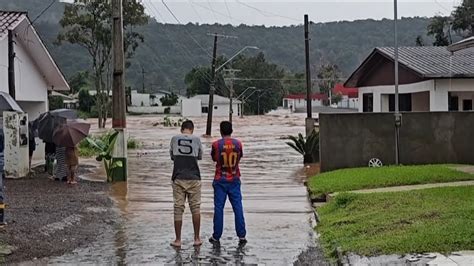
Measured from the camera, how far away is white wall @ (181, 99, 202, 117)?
357 feet

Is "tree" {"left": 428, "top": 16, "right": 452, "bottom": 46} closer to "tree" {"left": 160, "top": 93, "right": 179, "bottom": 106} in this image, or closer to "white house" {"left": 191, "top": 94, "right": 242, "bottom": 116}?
"white house" {"left": 191, "top": 94, "right": 242, "bottom": 116}

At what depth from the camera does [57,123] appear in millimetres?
19047

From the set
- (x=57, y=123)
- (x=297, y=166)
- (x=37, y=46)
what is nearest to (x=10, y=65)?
(x=37, y=46)

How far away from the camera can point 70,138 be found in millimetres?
18344

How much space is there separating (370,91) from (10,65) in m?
15.4

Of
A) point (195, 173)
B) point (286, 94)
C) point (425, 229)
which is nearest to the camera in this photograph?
point (425, 229)

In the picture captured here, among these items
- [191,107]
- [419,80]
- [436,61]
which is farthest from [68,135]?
[191,107]

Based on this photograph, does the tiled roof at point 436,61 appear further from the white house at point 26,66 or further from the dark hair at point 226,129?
the dark hair at point 226,129

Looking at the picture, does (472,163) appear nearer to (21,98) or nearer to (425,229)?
(425,229)

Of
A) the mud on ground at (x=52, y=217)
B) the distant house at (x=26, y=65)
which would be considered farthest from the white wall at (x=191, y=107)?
the mud on ground at (x=52, y=217)

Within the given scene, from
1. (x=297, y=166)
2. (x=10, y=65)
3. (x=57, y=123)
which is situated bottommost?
(x=297, y=166)

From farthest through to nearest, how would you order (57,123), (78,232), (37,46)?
1. (37,46)
2. (57,123)
3. (78,232)

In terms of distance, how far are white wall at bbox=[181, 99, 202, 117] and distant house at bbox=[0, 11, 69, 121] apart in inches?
3138

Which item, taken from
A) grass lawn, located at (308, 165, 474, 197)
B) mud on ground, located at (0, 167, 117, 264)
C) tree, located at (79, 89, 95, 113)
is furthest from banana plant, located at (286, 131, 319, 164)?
tree, located at (79, 89, 95, 113)
